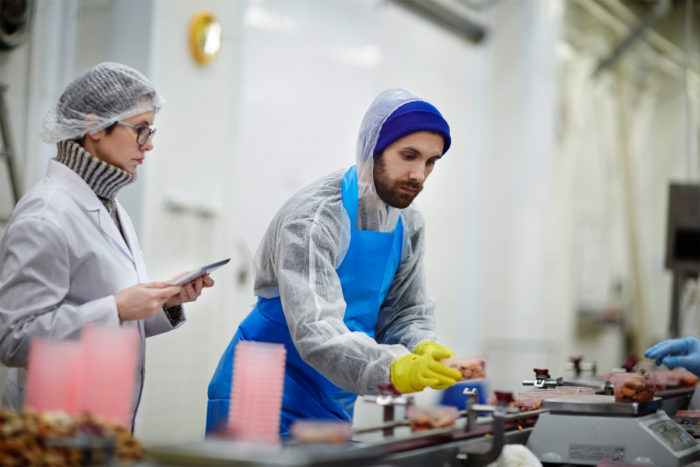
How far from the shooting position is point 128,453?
4.22 feet

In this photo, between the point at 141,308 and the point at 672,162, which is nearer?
the point at 141,308

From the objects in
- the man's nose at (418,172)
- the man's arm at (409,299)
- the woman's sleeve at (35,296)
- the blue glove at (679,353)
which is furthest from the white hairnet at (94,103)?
the blue glove at (679,353)

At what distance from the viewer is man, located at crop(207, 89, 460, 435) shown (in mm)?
1905

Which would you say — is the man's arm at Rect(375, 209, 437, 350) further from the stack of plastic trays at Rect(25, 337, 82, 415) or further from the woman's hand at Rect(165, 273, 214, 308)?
the stack of plastic trays at Rect(25, 337, 82, 415)

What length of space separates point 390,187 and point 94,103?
0.79m

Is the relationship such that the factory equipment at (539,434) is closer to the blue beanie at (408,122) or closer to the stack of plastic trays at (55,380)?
the stack of plastic trays at (55,380)

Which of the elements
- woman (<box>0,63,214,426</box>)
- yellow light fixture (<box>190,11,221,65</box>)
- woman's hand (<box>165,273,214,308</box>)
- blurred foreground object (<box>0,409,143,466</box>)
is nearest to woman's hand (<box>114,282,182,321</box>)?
woman (<box>0,63,214,426</box>)

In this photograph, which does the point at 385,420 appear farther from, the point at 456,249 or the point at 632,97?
the point at 632,97

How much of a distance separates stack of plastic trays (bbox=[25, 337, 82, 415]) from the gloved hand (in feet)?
2.36

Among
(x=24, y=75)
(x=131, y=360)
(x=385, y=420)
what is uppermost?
(x=24, y=75)

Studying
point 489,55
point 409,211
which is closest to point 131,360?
point 409,211

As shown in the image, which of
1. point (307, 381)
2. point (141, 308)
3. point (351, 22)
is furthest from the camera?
point (351, 22)

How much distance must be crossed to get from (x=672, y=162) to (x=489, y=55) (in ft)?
7.82

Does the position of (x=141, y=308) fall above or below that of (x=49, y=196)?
below
